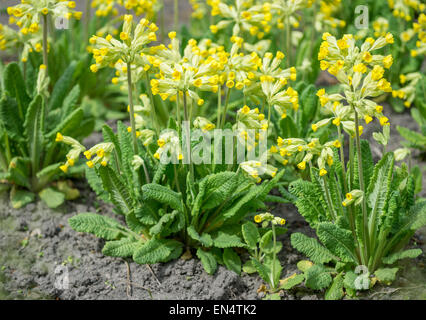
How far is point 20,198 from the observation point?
4.19 meters

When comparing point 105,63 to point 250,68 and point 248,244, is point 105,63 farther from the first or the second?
point 248,244

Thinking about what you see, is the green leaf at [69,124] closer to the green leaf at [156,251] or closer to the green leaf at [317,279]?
the green leaf at [156,251]

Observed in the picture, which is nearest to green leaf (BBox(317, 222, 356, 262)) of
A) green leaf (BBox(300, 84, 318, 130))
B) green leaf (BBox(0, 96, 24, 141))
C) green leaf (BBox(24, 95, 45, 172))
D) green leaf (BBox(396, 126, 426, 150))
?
green leaf (BBox(300, 84, 318, 130))

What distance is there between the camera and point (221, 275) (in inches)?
138

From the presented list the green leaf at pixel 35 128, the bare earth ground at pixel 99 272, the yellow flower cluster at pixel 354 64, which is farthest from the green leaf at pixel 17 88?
the yellow flower cluster at pixel 354 64

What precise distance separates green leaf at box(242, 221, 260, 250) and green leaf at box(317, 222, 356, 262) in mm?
400

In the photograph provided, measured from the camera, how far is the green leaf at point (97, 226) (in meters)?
3.64

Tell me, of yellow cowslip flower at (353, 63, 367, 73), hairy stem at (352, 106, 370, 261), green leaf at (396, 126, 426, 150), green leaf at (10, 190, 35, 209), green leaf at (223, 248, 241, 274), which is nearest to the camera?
yellow cowslip flower at (353, 63, 367, 73)

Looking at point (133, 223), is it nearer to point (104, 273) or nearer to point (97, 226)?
point (97, 226)

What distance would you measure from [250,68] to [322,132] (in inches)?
38.3

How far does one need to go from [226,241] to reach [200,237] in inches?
6.3

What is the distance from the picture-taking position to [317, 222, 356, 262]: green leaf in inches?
129

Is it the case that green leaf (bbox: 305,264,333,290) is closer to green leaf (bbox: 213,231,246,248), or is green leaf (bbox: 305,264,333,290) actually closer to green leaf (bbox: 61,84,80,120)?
green leaf (bbox: 213,231,246,248)
